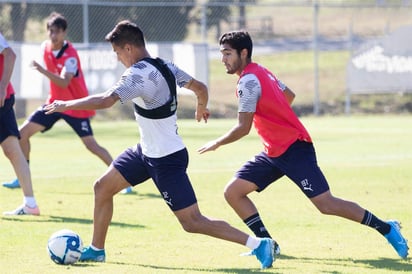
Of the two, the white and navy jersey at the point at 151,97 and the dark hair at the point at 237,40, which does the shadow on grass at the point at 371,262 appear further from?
the dark hair at the point at 237,40

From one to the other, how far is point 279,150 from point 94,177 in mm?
6712

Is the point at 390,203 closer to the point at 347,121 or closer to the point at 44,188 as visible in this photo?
the point at 44,188

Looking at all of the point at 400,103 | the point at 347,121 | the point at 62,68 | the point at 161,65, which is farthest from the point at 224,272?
the point at 400,103

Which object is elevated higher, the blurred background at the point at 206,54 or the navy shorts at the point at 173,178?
the navy shorts at the point at 173,178

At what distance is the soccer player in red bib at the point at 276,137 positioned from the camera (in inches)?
319

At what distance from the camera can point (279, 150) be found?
8367 millimetres

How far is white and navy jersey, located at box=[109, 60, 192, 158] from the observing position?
7.37 metres

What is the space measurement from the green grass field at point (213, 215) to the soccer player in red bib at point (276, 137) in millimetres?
409

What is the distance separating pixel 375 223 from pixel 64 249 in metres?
2.63

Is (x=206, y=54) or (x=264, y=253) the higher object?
(x=264, y=253)

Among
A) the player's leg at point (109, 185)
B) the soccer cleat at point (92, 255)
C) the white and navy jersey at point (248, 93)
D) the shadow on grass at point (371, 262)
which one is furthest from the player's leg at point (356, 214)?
the soccer cleat at point (92, 255)

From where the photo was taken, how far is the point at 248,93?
808 centimetres

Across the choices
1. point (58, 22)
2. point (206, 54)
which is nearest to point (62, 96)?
point (58, 22)

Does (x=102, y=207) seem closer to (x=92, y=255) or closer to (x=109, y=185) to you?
(x=109, y=185)
